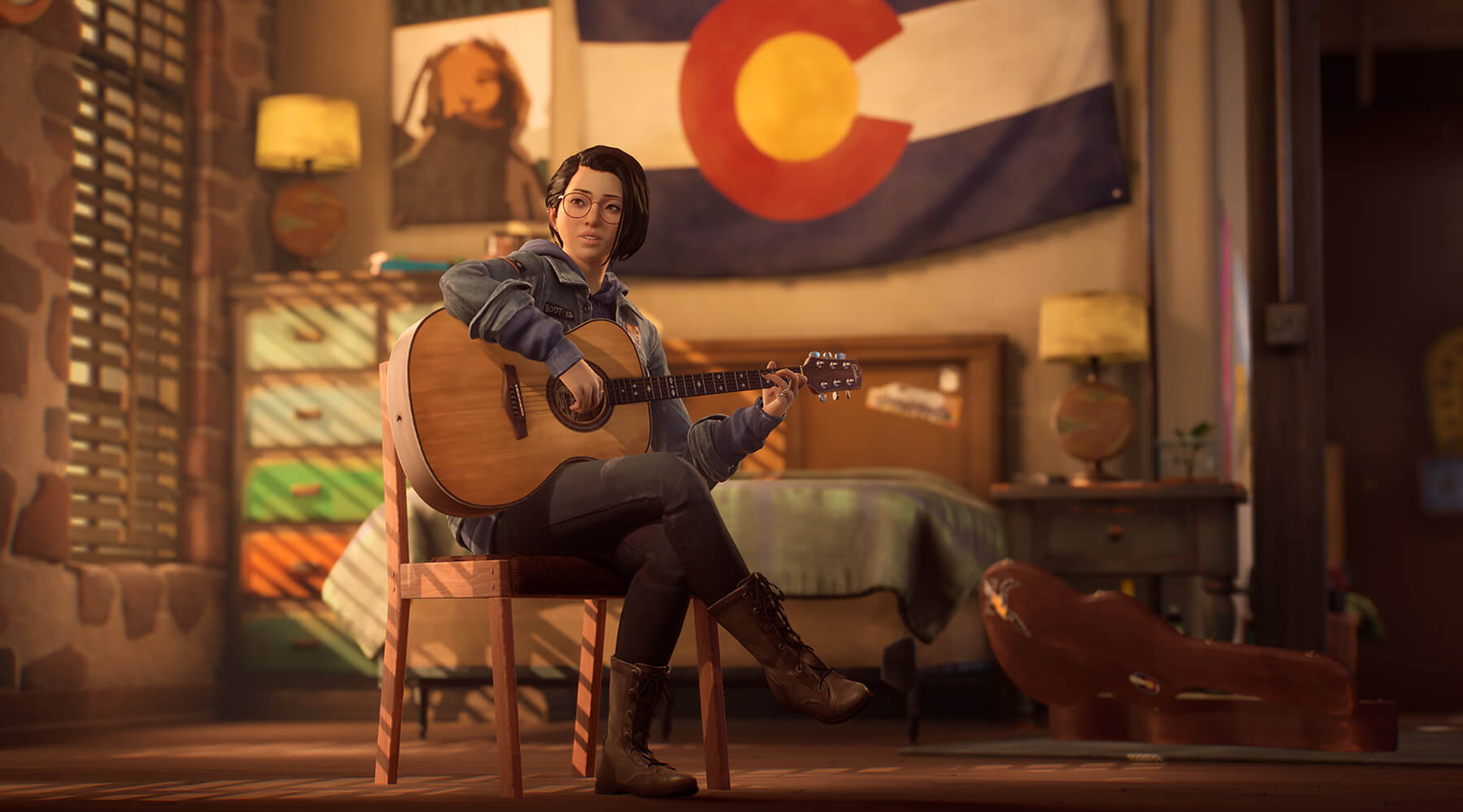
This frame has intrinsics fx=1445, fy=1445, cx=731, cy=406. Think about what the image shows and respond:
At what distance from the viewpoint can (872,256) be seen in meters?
4.95

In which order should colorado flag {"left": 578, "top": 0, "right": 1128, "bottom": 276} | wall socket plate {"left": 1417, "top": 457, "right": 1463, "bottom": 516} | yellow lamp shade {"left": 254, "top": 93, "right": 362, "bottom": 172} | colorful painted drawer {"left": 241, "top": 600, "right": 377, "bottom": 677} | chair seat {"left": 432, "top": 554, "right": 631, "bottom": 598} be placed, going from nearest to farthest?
chair seat {"left": 432, "top": 554, "right": 631, "bottom": 598}
colorful painted drawer {"left": 241, "top": 600, "right": 377, "bottom": 677}
colorado flag {"left": 578, "top": 0, "right": 1128, "bottom": 276}
yellow lamp shade {"left": 254, "top": 93, "right": 362, "bottom": 172}
wall socket plate {"left": 1417, "top": 457, "right": 1463, "bottom": 516}

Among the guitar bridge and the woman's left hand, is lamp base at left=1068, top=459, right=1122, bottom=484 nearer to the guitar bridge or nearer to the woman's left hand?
the woman's left hand

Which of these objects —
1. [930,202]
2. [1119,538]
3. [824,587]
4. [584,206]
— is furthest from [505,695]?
[930,202]

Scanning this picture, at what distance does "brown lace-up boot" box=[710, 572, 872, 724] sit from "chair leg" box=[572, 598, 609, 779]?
1.62 ft

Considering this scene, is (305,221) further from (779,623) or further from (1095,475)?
(779,623)

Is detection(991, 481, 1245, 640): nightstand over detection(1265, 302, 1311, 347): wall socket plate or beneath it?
beneath

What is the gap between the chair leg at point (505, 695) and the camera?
2078 mm

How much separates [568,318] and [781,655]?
62cm

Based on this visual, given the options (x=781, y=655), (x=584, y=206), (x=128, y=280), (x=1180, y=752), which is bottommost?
(x=1180, y=752)

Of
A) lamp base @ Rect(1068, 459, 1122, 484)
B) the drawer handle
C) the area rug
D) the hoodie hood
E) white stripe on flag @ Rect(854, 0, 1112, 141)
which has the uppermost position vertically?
white stripe on flag @ Rect(854, 0, 1112, 141)

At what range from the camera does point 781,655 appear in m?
1.95

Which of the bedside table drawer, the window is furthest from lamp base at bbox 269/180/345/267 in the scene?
the bedside table drawer

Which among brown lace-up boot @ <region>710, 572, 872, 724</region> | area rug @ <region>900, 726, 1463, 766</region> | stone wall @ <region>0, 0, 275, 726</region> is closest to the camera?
brown lace-up boot @ <region>710, 572, 872, 724</region>

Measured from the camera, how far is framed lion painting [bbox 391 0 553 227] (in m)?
5.21
